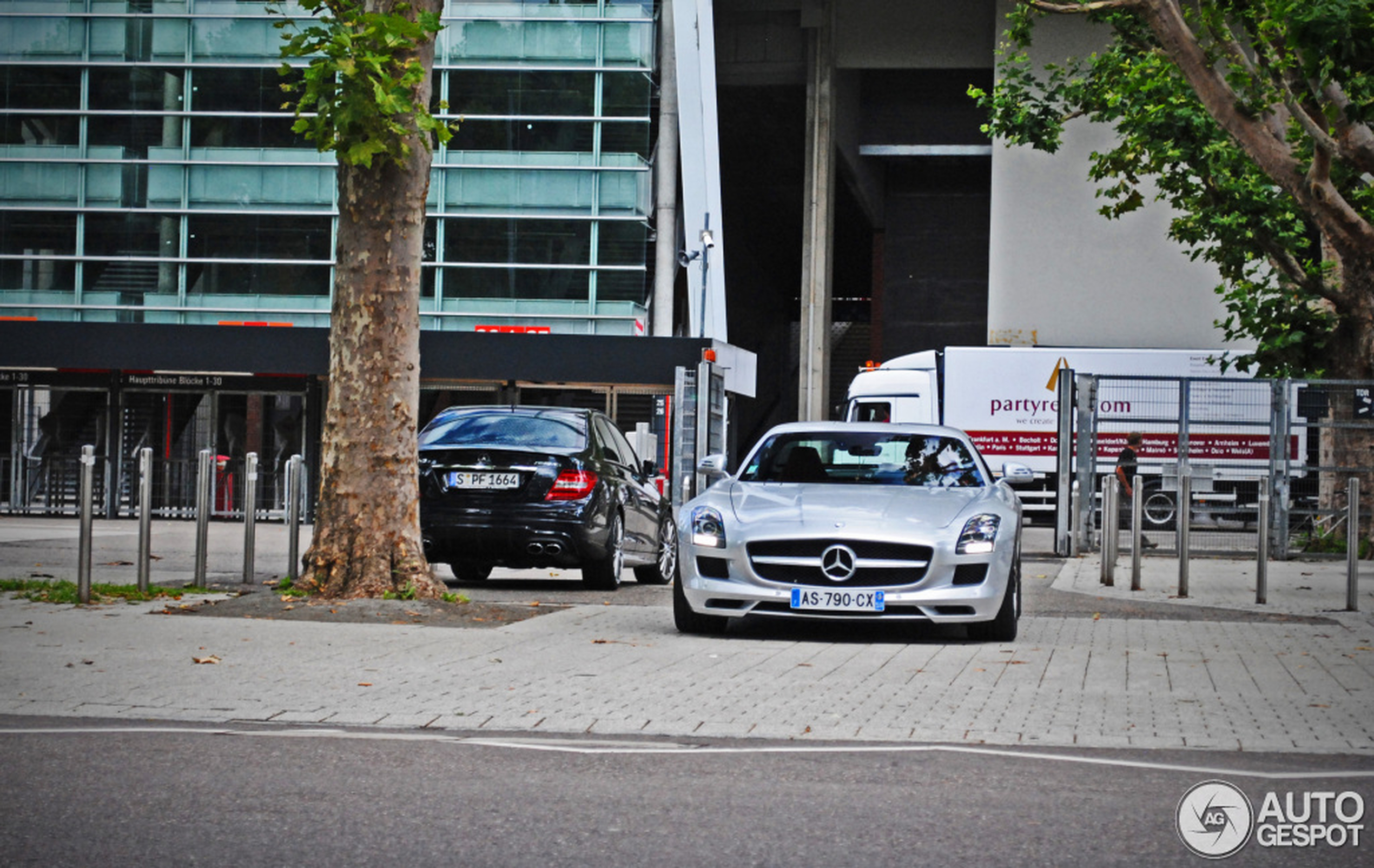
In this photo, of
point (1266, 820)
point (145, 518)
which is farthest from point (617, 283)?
point (1266, 820)

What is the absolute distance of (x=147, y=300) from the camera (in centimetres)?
3431

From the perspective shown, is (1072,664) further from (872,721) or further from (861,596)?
(872,721)

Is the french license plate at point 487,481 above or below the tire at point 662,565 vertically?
above

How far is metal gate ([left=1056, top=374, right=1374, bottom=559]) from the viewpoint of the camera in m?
21.5

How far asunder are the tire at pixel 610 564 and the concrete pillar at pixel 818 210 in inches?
1147

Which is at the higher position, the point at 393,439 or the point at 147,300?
the point at 147,300

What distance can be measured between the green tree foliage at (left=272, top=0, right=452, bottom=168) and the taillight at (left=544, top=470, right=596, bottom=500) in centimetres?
332

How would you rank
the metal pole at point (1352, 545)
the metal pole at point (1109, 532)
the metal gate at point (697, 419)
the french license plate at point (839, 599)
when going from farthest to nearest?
the metal gate at point (697, 419) < the metal pole at point (1109, 532) < the metal pole at point (1352, 545) < the french license plate at point (839, 599)

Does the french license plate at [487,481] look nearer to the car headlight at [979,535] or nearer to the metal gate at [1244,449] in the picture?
the car headlight at [979,535]

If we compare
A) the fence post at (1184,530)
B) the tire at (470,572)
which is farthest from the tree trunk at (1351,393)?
the tire at (470,572)

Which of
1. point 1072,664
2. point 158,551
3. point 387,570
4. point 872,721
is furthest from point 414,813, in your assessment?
Result: point 158,551

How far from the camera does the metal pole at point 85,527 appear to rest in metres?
11.2

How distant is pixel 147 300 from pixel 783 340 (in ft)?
107

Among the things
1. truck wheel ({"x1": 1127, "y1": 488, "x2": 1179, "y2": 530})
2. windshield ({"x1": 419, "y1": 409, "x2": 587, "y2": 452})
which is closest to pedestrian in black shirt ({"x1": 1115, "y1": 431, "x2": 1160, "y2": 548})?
truck wheel ({"x1": 1127, "y1": 488, "x2": 1179, "y2": 530})
